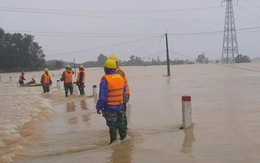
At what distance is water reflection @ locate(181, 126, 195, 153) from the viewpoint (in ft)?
20.8

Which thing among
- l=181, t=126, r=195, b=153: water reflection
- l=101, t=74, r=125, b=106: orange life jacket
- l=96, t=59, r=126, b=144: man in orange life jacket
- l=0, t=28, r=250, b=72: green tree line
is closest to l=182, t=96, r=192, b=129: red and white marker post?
l=181, t=126, r=195, b=153: water reflection

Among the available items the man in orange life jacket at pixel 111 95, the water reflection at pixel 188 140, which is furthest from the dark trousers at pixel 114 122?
the water reflection at pixel 188 140

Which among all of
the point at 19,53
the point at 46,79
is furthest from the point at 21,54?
the point at 46,79

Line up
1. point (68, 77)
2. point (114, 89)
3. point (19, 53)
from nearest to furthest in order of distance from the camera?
1. point (114, 89)
2. point (68, 77)
3. point (19, 53)

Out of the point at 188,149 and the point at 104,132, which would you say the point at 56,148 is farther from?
the point at 188,149

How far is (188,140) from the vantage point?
699cm

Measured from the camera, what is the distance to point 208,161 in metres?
5.53

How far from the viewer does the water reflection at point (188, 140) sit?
20.8 feet

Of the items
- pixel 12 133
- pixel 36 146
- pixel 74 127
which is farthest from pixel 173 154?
pixel 12 133

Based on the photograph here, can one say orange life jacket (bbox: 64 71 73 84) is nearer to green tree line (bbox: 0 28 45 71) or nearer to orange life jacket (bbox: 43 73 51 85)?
orange life jacket (bbox: 43 73 51 85)

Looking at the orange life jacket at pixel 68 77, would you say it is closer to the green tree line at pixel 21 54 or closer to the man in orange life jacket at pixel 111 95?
the man in orange life jacket at pixel 111 95

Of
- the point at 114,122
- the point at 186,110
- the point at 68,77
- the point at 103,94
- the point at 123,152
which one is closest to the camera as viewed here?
the point at 123,152

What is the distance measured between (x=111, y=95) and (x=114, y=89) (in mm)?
130

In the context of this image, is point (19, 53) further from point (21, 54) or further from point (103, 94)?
point (103, 94)
